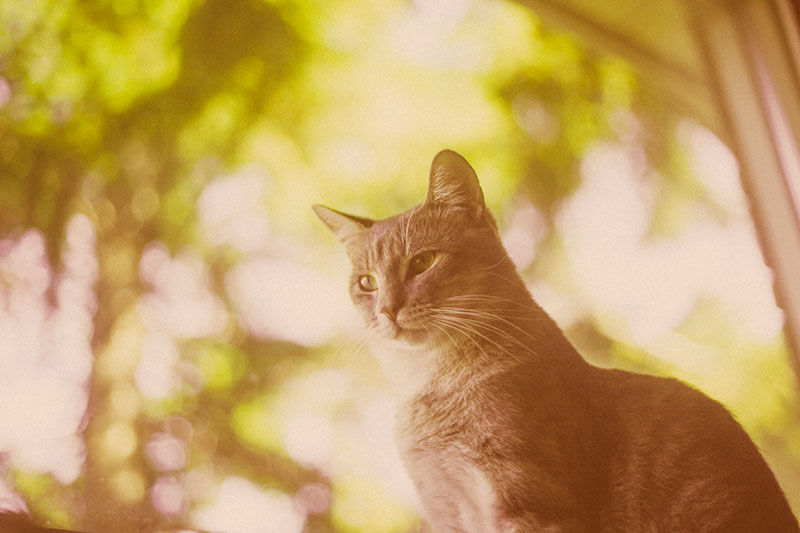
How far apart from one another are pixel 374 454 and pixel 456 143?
2.64 ft

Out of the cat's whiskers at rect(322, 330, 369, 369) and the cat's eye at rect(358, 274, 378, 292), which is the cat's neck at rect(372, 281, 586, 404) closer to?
the cat's eye at rect(358, 274, 378, 292)

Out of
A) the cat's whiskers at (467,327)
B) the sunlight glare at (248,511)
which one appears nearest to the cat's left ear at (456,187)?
the cat's whiskers at (467,327)

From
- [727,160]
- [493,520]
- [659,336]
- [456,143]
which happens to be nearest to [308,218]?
[456,143]

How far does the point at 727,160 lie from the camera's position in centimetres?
189

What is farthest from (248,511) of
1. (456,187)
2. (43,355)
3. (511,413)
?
(456,187)

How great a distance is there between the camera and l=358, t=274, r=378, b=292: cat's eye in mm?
1129

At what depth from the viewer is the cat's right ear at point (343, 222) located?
1191mm

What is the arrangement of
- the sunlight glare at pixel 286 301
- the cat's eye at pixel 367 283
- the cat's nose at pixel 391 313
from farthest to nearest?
the sunlight glare at pixel 286 301, the cat's eye at pixel 367 283, the cat's nose at pixel 391 313

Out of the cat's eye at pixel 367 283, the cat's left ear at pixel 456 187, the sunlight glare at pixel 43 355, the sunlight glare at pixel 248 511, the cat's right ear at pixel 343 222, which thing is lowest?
the sunlight glare at pixel 248 511

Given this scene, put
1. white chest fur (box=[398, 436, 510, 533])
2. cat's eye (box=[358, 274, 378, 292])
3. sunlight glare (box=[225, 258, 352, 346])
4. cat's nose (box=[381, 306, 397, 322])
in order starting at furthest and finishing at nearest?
1. sunlight glare (box=[225, 258, 352, 346])
2. cat's eye (box=[358, 274, 378, 292])
3. cat's nose (box=[381, 306, 397, 322])
4. white chest fur (box=[398, 436, 510, 533])

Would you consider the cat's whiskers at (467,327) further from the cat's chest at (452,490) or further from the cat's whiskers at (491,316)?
the cat's chest at (452,490)

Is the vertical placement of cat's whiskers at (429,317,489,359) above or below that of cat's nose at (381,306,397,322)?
below

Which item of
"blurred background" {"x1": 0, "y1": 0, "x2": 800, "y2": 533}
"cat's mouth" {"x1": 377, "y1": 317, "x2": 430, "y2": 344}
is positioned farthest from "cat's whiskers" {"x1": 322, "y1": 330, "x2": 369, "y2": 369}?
"cat's mouth" {"x1": 377, "y1": 317, "x2": 430, "y2": 344}

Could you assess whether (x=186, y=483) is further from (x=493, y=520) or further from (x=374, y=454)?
(x=493, y=520)
